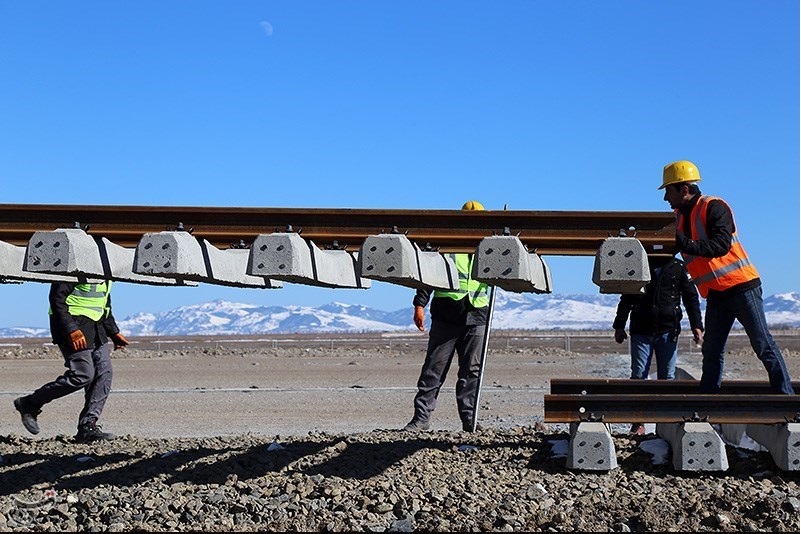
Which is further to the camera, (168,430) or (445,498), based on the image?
(168,430)

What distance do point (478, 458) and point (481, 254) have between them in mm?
1809

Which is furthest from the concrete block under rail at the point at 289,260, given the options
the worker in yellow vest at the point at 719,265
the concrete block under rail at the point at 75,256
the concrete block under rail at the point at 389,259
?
the worker in yellow vest at the point at 719,265

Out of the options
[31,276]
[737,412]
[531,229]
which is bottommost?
[737,412]

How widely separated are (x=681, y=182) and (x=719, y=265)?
68 cm

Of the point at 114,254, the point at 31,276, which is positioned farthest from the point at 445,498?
the point at 31,276

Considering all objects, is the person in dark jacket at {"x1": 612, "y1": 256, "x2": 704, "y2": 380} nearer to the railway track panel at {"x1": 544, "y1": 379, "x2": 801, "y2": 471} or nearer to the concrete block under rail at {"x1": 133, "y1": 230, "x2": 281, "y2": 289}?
the railway track panel at {"x1": 544, "y1": 379, "x2": 801, "y2": 471}

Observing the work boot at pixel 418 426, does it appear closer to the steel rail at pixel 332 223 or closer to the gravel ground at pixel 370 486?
the gravel ground at pixel 370 486

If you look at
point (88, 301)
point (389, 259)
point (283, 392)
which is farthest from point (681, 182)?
point (283, 392)

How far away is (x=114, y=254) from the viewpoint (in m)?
7.79

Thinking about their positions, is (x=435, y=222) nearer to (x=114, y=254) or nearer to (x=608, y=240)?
(x=608, y=240)

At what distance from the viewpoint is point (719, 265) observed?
293 inches

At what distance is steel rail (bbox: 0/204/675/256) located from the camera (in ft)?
25.5

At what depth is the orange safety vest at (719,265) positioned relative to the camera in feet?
24.1

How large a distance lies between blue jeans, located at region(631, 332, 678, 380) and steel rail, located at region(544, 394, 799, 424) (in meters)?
2.77
